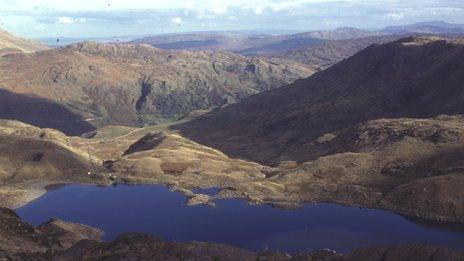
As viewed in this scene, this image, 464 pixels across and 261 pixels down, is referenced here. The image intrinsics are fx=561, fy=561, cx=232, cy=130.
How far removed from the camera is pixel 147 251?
8106cm

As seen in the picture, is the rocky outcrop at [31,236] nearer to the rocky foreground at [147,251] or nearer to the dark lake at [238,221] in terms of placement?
the rocky foreground at [147,251]

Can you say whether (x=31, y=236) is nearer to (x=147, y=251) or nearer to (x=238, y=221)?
(x=147, y=251)

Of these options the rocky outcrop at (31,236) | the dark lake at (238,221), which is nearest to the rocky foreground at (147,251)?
the rocky outcrop at (31,236)

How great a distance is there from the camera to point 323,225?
135 meters

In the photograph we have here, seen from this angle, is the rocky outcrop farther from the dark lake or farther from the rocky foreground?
the dark lake

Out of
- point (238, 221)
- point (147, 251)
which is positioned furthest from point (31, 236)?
point (238, 221)

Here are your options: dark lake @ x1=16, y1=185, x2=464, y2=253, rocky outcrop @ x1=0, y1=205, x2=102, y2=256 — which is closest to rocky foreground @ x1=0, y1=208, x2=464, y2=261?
rocky outcrop @ x1=0, y1=205, x2=102, y2=256

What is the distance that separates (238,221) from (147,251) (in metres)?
59.0

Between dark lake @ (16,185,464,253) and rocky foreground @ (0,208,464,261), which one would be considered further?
dark lake @ (16,185,464,253)

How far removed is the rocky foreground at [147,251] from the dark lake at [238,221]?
1309 inches

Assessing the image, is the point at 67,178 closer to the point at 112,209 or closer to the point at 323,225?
the point at 112,209

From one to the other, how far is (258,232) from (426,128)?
8630 cm

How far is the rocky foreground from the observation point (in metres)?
70.5

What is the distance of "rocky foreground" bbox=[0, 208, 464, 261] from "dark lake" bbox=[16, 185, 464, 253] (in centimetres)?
3324
